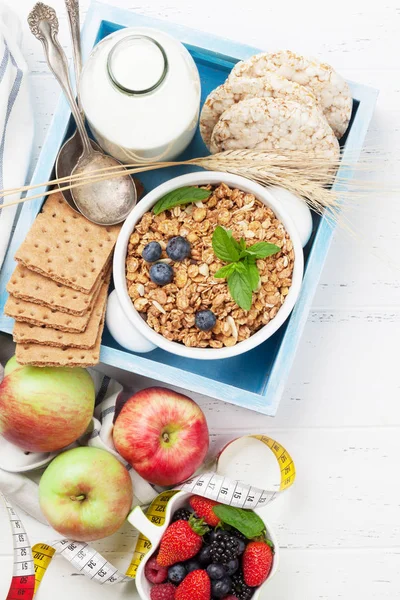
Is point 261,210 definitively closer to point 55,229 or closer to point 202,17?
point 55,229

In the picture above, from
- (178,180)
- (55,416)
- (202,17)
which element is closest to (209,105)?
(178,180)

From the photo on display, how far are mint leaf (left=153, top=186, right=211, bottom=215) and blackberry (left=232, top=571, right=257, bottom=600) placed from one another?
714mm

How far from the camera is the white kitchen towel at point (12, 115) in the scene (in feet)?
4.18

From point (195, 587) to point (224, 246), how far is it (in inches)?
24.7

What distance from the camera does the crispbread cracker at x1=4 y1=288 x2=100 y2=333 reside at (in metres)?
1.17

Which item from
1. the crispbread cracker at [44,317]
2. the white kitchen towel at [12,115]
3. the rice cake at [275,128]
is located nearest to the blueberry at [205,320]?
the crispbread cracker at [44,317]

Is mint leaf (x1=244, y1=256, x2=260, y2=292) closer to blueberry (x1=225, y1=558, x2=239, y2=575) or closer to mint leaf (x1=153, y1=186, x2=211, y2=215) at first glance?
mint leaf (x1=153, y1=186, x2=211, y2=215)

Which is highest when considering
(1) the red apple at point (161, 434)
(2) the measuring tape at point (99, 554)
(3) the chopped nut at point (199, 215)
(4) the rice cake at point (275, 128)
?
(4) the rice cake at point (275, 128)

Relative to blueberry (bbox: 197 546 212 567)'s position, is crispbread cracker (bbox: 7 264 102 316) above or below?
above

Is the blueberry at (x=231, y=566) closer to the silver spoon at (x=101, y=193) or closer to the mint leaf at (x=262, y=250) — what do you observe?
the mint leaf at (x=262, y=250)

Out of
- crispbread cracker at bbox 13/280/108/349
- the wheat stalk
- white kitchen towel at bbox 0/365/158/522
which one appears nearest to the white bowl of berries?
white kitchen towel at bbox 0/365/158/522

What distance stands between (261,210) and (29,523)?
0.81 metres

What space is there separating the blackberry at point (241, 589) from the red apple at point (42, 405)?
417 millimetres

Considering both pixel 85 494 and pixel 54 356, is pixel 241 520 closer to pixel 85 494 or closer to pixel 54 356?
pixel 85 494
